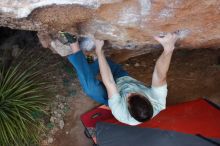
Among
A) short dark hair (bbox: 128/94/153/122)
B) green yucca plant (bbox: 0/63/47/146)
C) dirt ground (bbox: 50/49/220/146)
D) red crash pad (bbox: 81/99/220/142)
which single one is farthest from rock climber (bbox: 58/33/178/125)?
dirt ground (bbox: 50/49/220/146)

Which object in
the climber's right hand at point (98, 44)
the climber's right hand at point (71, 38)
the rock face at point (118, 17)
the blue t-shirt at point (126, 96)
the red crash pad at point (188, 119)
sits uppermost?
the rock face at point (118, 17)

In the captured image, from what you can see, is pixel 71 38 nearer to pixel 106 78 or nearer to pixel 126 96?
pixel 106 78

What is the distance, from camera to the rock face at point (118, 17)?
3.71m

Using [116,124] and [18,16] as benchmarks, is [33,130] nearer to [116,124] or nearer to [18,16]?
[116,124]

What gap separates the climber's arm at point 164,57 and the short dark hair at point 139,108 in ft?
1.11

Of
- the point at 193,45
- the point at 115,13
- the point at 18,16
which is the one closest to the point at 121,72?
the point at 193,45

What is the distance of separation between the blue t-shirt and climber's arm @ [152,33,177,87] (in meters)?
0.11

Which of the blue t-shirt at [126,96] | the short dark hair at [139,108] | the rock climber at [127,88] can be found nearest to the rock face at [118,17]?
the rock climber at [127,88]

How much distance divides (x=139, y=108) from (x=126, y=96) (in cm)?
25

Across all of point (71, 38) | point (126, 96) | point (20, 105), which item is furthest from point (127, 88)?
point (20, 105)

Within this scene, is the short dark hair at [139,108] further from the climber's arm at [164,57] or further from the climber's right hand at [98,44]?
the climber's right hand at [98,44]

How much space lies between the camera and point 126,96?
14.1 ft

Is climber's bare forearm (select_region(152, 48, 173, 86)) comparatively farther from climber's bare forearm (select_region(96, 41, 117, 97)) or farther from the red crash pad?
the red crash pad

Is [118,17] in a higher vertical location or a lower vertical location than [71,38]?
higher
